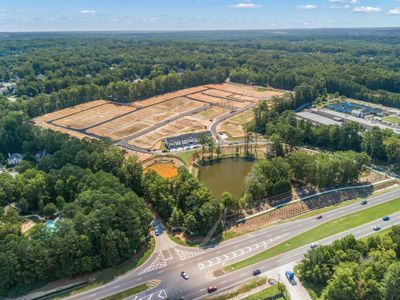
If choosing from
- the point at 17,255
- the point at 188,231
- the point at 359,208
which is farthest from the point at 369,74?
the point at 17,255

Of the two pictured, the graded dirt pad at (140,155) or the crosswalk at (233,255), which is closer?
the crosswalk at (233,255)

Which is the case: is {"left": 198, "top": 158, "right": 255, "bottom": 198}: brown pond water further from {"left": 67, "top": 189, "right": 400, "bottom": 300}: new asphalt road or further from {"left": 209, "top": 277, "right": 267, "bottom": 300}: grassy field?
{"left": 209, "top": 277, "right": 267, "bottom": 300}: grassy field

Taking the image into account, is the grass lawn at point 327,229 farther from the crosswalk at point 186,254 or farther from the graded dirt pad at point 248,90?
the graded dirt pad at point 248,90

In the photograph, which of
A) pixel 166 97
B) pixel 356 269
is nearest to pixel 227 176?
pixel 356 269

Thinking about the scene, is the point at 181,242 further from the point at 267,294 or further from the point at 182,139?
the point at 182,139

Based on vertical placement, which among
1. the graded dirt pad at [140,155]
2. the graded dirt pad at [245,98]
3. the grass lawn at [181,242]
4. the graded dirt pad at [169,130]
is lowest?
the grass lawn at [181,242]

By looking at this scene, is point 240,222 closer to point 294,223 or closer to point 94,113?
point 294,223

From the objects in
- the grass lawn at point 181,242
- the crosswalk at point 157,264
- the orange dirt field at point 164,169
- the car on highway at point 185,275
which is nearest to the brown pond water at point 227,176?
the orange dirt field at point 164,169
